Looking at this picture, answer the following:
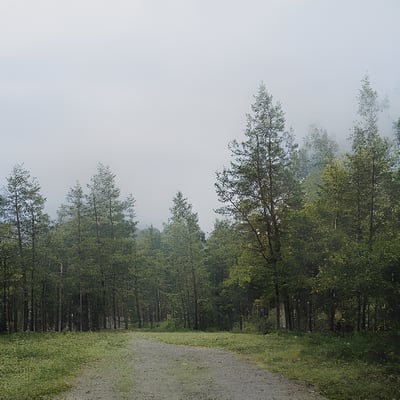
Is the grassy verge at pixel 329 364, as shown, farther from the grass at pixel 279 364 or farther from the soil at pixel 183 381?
the soil at pixel 183 381

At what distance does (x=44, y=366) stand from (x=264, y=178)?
16.0m

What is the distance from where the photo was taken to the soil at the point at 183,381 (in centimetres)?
989

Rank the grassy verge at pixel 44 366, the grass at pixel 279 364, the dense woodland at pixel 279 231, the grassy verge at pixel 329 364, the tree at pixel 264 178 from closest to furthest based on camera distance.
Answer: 1. the grassy verge at pixel 329 364
2. the grass at pixel 279 364
3. the grassy verge at pixel 44 366
4. the dense woodland at pixel 279 231
5. the tree at pixel 264 178

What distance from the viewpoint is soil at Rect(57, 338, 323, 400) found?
32.4 ft

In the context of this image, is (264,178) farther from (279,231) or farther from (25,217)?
(25,217)

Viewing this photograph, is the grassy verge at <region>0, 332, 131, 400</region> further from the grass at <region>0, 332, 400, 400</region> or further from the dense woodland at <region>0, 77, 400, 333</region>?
the dense woodland at <region>0, 77, 400, 333</region>

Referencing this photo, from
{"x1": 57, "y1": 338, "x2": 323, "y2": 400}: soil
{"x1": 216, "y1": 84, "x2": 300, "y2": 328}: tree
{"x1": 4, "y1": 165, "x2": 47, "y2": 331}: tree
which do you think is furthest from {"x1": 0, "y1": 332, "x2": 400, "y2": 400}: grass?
{"x1": 4, "y1": 165, "x2": 47, "y2": 331}: tree

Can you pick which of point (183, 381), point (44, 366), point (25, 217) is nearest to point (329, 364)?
point (183, 381)

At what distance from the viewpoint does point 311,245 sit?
72.6 feet

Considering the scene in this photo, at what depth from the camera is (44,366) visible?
14.2 meters

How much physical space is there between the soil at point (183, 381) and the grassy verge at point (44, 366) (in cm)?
67

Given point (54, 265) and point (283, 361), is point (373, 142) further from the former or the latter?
point (54, 265)

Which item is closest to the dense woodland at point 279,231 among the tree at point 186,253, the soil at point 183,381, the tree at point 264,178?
the tree at point 264,178

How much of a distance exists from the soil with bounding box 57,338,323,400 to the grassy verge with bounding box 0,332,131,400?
67 cm
